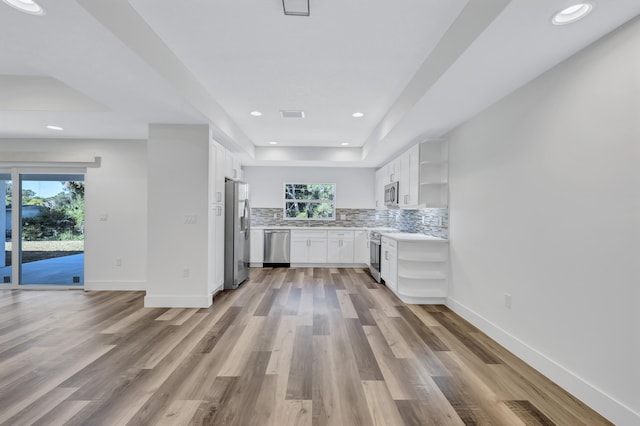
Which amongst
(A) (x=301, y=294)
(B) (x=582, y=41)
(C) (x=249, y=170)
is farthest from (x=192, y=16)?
(C) (x=249, y=170)

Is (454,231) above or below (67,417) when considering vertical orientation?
above

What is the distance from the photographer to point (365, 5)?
6.81ft

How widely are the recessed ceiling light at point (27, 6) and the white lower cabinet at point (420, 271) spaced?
13.2 ft

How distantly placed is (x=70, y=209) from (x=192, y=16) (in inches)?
171

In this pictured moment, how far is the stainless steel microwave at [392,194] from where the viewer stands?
A: 5.29 meters

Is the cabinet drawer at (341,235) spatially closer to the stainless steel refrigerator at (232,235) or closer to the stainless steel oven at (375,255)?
the stainless steel oven at (375,255)

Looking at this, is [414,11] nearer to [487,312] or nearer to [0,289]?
[487,312]

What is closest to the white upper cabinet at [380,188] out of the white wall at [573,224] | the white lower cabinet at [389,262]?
the white lower cabinet at [389,262]

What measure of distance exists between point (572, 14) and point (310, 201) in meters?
6.01

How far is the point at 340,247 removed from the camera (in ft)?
22.3

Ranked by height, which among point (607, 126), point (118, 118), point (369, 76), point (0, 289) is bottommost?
point (0, 289)

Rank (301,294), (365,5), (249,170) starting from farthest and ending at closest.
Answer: (249,170)
(301,294)
(365,5)

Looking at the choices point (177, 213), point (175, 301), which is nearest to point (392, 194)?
point (177, 213)

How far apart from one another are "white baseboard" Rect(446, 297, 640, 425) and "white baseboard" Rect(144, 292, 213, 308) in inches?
129
